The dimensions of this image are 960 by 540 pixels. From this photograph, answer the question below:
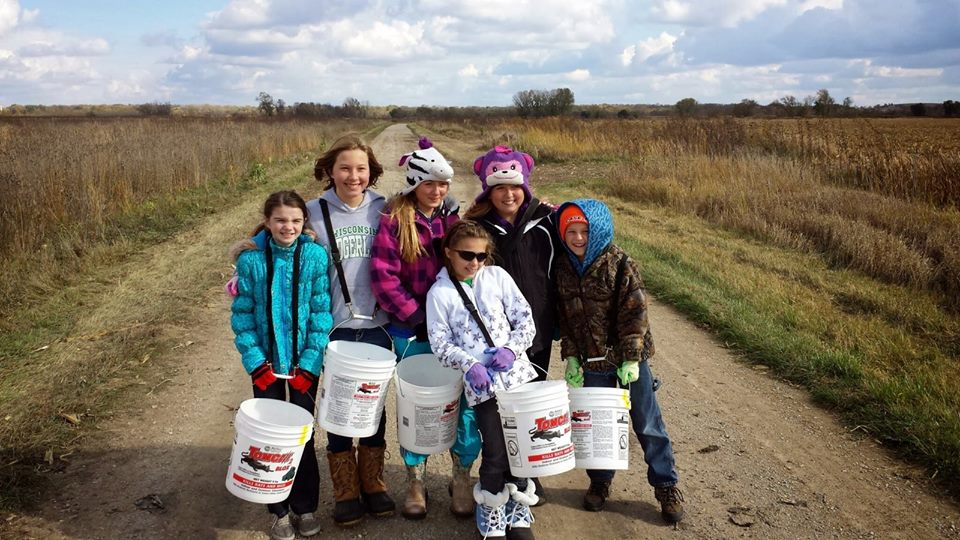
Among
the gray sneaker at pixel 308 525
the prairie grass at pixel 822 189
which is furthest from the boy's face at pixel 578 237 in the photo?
the prairie grass at pixel 822 189

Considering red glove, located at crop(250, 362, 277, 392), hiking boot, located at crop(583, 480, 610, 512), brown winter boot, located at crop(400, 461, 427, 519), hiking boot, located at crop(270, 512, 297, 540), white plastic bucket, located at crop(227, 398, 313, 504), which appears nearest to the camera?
white plastic bucket, located at crop(227, 398, 313, 504)

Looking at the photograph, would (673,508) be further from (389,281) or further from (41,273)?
(41,273)

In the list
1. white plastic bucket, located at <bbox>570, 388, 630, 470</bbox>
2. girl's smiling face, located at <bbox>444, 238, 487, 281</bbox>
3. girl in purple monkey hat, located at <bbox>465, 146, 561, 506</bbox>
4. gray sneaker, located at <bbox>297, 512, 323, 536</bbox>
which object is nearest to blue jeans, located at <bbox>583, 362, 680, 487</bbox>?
white plastic bucket, located at <bbox>570, 388, 630, 470</bbox>

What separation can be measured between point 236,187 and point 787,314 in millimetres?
12344

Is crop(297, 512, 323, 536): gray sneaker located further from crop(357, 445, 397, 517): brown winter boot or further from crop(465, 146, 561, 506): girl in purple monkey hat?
crop(465, 146, 561, 506): girl in purple monkey hat

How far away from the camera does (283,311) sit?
338 centimetres

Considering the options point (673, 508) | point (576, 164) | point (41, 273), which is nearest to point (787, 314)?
point (673, 508)

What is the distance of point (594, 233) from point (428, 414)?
123 centimetres

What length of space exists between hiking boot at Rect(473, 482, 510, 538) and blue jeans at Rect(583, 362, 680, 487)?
76cm

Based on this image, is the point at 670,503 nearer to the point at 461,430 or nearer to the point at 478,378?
the point at 461,430

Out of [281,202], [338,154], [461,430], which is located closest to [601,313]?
[461,430]

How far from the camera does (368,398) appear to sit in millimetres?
3260

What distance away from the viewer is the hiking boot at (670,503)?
360cm

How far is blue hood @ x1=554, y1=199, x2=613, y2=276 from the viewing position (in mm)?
3539
